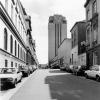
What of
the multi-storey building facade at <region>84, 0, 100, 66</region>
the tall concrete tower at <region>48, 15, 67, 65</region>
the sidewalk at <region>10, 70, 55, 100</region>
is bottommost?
the sidewalk at <region>10, 70, 55, 100</region>

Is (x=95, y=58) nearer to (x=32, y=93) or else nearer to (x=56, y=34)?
(x=32, y=93)

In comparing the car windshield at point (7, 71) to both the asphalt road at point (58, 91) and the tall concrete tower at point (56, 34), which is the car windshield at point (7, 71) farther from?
the tall concrete tower at point (56, 34)

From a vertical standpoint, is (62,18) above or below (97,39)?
above

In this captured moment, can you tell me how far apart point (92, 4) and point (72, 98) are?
30953 mm

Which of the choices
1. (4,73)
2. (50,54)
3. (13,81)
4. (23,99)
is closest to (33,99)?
(23,99)

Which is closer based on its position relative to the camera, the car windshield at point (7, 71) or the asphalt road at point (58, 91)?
the asphalt road at point (58, 91)

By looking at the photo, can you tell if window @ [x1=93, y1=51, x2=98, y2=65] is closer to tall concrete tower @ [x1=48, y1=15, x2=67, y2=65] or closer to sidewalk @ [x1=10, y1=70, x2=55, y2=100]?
sidewalk @ [x1=10, y1=70, x2=55, y2=100]

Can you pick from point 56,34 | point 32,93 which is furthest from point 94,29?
point 56,34

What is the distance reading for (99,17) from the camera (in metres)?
34.1

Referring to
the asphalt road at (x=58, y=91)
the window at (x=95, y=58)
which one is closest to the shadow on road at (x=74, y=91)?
the asphalt road at (x=58, y=91)

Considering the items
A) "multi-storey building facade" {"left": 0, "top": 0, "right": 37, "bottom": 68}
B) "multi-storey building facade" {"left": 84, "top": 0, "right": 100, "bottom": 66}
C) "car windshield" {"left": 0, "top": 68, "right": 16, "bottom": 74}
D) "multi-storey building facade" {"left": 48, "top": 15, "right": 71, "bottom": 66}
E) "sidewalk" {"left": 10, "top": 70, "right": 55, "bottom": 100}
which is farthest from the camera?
"multi-storey building facade" {"left": 48, "top": 15, "right": 71, "bottom": 66}

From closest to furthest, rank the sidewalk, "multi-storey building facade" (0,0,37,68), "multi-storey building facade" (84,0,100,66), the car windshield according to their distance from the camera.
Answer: the sidewalk < the car windshield < "multi-storey building facade" (0,0,37,68) < "multi-storey building facade" (84,0,100,66)

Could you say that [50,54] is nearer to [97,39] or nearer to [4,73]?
[97,39]

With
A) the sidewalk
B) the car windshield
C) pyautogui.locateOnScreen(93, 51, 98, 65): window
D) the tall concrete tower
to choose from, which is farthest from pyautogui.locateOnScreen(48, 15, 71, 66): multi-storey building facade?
the sidewalk
